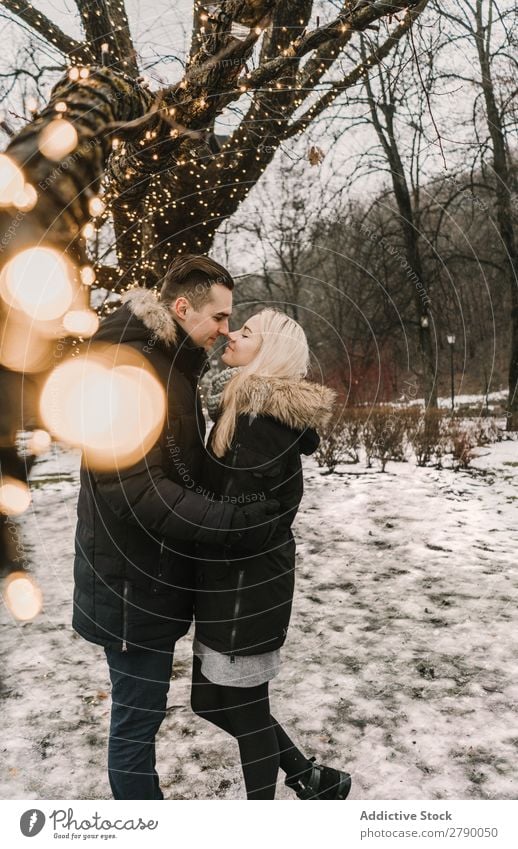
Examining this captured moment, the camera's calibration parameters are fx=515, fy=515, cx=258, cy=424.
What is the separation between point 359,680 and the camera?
264 cm

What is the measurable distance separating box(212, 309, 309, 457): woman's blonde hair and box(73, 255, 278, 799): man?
A: 0.10 meters

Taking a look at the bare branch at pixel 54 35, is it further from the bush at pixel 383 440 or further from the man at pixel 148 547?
the bush at pixel 383 440

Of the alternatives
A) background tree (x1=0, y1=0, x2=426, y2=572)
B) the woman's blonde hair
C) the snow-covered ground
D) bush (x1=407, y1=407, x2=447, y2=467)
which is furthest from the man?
bush (x1=407, y1=407, x2=447, y2=467)

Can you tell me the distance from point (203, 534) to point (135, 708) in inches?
24.2

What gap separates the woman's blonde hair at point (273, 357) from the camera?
165cm

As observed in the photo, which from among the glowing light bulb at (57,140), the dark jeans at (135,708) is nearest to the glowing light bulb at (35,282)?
the glowing light bulb at (57,140)

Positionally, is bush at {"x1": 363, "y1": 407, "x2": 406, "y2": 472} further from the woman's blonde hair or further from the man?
the man

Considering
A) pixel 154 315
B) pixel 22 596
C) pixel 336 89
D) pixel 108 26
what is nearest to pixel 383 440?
pixel 336 89

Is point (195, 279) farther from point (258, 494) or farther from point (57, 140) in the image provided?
point (258, 494)

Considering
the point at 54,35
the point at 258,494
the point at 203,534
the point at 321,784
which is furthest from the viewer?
the point at 54,35

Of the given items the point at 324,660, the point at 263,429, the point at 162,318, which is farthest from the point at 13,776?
the point at 162,318

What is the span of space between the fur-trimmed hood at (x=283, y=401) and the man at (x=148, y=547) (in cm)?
18
